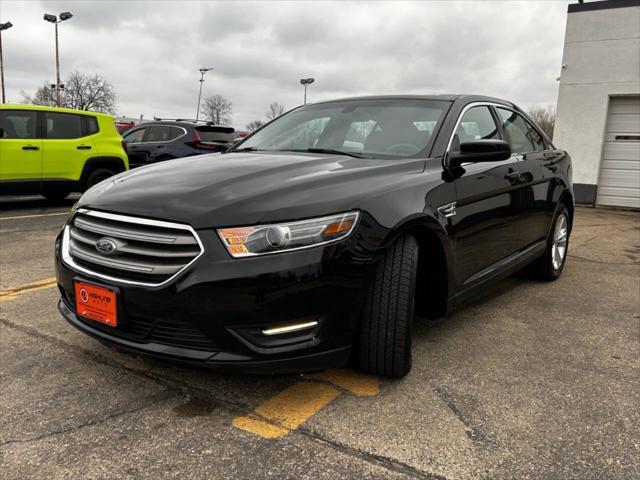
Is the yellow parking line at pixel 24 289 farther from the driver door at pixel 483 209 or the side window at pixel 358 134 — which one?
the driver door at pixel 483 209

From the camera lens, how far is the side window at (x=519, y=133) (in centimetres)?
399

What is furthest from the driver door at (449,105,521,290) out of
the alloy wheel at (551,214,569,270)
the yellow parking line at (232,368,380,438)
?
the alloy wheel at (551,214,569,270)

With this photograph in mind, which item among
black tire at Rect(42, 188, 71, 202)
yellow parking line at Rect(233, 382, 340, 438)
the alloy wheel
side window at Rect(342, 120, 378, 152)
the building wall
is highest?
the building wall

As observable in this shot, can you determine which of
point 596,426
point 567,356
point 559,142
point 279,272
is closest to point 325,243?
point 279,272

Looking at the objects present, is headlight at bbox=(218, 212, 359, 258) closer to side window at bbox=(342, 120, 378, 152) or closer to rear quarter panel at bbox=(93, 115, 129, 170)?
side window at bbox=(342, 120, 378, 152)

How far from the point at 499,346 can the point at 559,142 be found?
9.79 metres

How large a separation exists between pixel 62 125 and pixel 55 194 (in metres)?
1.19

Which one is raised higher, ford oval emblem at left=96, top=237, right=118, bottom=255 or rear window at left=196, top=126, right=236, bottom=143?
rear window at left=196, top=126, right=236, bottom=143

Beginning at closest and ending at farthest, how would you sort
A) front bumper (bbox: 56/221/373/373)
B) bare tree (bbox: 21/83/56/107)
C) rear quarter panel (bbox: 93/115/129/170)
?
front bumper (bbox: 56/221/373/373)
rear quarter panel (bbox: 93/115/129/170)
bare tree (bbox: 21/83/56/107)

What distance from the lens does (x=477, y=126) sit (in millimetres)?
3531

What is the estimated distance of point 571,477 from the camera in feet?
6.27

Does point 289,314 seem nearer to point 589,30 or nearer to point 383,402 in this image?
point 383,402

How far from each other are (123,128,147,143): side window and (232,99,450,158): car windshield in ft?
26.5

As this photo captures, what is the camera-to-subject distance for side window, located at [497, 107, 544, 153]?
157 inches
